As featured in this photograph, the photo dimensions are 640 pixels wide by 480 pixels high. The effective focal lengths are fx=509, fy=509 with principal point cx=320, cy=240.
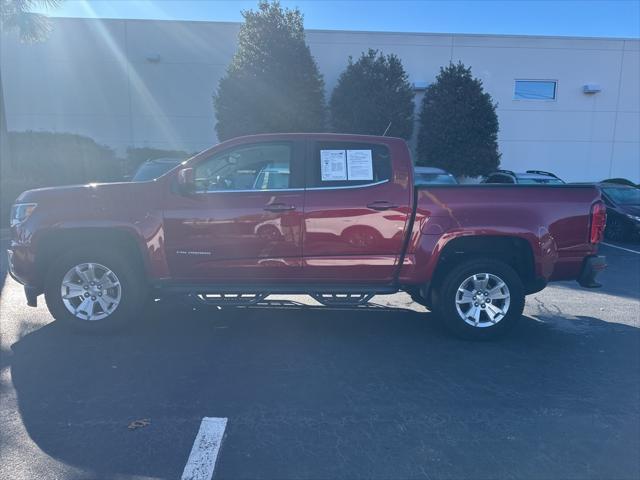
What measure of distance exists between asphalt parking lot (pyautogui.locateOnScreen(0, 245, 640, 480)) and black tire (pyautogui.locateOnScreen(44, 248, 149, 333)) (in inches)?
6.6

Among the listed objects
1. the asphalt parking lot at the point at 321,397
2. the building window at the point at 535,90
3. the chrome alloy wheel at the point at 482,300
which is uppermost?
the building window at the point at 535,90

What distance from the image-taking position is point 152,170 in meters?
10.5

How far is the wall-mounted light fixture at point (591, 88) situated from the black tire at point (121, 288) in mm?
21439

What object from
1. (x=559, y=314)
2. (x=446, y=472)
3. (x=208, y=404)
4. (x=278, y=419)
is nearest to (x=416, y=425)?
(x=446, y=472)

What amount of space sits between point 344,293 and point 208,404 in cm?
184

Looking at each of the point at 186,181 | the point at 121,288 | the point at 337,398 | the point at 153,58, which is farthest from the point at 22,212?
the point at 153,58

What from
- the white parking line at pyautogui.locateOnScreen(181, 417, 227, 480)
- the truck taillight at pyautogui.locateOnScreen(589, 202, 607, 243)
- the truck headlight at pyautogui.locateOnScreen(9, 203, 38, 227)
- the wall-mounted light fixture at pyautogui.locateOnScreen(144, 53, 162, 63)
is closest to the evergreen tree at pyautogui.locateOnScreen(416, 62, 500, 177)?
the wall-mounted light fixture at pyautogui.locateOnScreen(144, 53, 162, 63)

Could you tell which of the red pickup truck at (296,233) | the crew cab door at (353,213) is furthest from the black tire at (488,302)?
the crew cab door at (353,213)

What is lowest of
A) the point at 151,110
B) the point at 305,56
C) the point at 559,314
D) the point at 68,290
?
the point at 559,314

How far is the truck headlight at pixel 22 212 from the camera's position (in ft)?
16.5

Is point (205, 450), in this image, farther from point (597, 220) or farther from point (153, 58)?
point (153, 58)

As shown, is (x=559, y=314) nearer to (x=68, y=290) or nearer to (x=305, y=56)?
(x=68, y=290)

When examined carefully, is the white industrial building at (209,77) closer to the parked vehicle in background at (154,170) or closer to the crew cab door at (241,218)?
the parked vehicle in background at (154,170)

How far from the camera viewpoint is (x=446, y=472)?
3031mm
